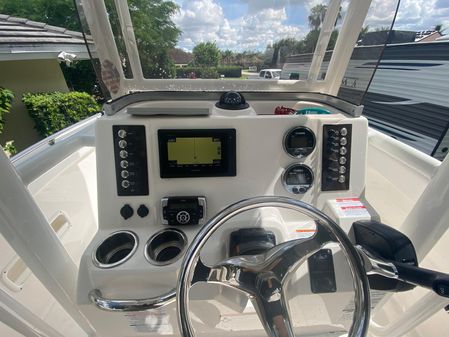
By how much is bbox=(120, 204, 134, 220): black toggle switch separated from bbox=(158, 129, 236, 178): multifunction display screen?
20cm

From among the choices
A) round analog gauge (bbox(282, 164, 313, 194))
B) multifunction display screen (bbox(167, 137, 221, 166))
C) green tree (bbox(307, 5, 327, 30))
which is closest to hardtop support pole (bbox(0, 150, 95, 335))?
multifunction display screen (bbox(167, 137, 221, 166))

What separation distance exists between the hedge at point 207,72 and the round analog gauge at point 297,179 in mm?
830

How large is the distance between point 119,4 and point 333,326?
1.87m

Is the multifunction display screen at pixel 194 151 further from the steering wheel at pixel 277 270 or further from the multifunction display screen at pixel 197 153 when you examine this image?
the steering wheel at pixel 277 270

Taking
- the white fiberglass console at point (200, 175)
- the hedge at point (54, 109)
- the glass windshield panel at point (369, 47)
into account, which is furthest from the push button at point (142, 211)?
the hedge at point (54, 109)

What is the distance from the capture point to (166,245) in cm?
119

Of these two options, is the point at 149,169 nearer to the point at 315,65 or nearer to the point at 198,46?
the point at 198,46

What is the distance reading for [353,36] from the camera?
5.53ft

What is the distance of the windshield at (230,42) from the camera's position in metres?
1.55

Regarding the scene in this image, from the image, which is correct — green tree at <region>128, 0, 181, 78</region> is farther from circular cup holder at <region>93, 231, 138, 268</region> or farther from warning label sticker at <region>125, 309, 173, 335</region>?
warning label sticker at <region>125, 309, 173, 335</region>

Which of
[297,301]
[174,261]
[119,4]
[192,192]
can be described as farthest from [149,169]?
[119,4]

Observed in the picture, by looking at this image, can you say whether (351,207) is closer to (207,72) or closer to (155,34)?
(207,72)

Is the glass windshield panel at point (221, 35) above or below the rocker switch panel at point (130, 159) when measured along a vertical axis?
above

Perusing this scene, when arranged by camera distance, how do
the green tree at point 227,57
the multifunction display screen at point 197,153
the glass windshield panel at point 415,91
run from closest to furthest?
the multifunction display screen at point 197,153, the green tree at point 227,57, the glass windshield panel at point 415,91
